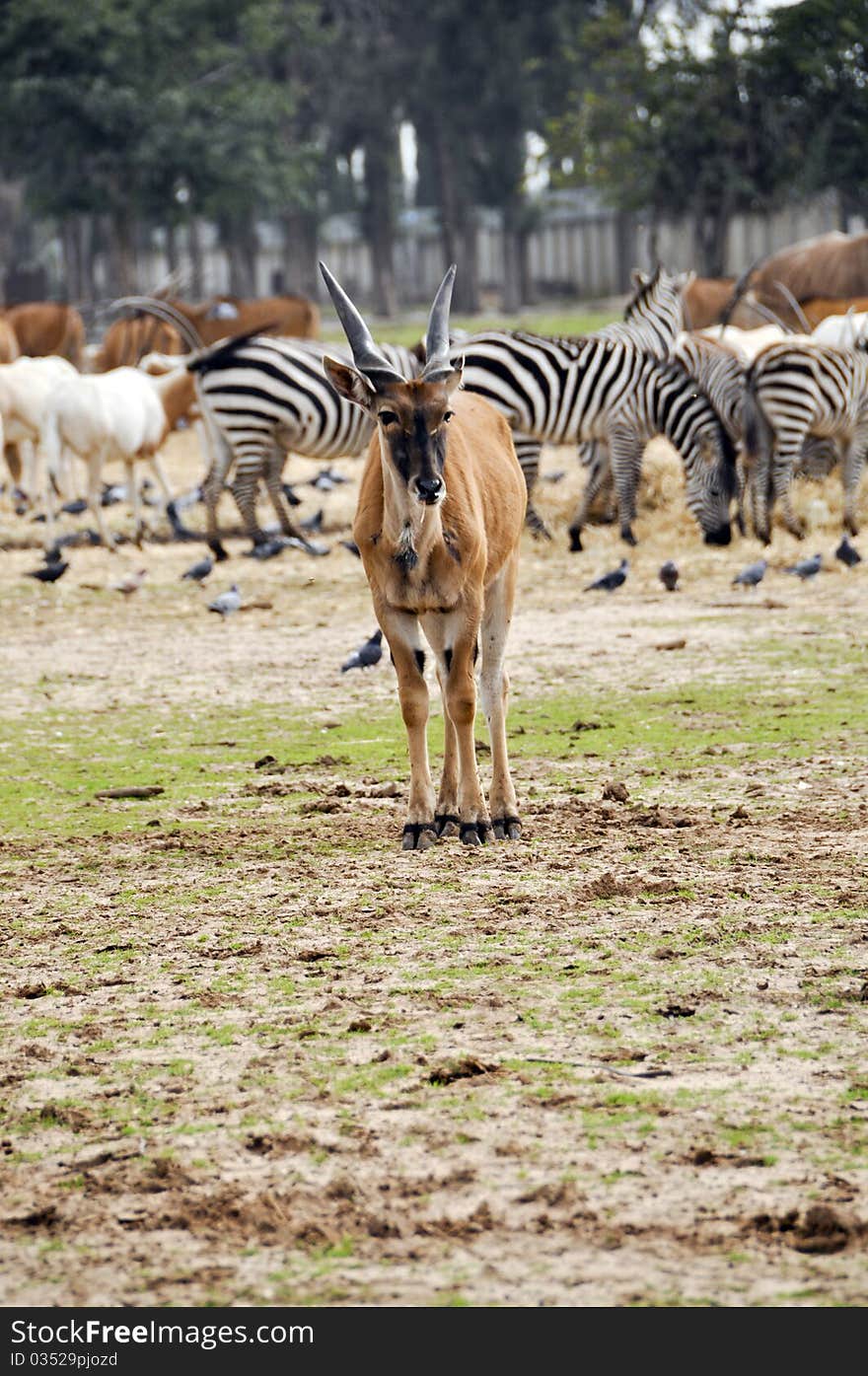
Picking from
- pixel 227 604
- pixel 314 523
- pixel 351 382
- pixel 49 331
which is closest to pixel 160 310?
pixel 49 331

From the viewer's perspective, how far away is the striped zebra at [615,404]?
1439 centimetres

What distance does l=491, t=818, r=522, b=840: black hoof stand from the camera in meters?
6.73

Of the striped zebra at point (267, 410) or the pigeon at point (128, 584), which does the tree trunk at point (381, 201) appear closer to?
the striped zebra at point (267, 410)

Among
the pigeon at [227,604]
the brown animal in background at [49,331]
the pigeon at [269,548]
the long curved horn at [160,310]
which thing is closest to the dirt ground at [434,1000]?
the pigeon at [227,604]

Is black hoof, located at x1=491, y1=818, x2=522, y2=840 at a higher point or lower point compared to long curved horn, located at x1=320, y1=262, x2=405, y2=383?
lower

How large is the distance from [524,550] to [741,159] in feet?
65.4

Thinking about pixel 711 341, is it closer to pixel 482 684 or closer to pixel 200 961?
pixel 482 684

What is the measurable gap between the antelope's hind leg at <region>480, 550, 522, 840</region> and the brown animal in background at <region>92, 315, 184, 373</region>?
19.8 meters

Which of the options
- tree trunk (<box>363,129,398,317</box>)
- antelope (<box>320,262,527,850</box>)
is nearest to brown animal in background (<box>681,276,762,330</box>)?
antelope (<box>320,262,527,850</box>)

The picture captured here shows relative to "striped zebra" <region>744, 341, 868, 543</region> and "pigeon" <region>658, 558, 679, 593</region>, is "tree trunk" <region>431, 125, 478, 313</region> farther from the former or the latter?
"pigeon" <region>658, 558, 679, 593</region>

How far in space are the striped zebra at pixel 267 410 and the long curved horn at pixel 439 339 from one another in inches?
311

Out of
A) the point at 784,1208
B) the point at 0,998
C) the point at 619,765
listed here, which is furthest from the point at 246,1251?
the point at 619,765

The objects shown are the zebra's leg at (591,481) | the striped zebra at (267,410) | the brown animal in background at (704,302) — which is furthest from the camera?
the brown animal in background at (704,302)

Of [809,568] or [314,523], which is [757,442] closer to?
[809,568]
